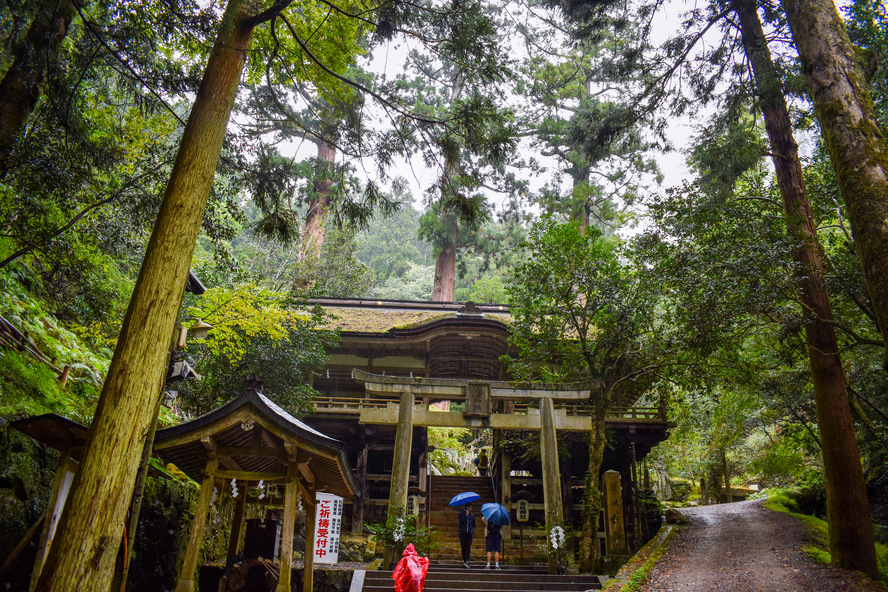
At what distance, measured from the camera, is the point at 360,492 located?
45.2 feet

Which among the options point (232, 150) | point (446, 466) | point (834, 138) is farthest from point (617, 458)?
point (232, 150)

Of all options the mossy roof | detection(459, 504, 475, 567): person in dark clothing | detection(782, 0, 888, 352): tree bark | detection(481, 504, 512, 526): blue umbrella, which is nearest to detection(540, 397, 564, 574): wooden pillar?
detection(481, 504, 512, 526): blue umbrella

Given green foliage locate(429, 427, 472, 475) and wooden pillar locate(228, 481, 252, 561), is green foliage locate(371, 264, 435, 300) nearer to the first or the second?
green foliage locate(429, 427, 472, 475)

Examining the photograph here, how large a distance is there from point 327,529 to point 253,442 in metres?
4.11

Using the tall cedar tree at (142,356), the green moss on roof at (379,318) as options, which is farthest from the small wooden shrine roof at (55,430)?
the green moss on roof at (379,318)

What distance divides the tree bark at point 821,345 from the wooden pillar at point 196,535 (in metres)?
8.49

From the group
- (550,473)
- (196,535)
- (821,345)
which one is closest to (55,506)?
(196,535)

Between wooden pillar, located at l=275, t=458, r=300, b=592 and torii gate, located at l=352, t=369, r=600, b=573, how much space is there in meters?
3.41

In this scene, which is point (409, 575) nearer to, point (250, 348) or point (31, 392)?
point (31, 392)

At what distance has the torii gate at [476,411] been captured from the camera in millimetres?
10289

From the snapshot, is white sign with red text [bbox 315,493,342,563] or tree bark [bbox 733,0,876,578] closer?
A: tree bark [bbox 733,0,876,578]

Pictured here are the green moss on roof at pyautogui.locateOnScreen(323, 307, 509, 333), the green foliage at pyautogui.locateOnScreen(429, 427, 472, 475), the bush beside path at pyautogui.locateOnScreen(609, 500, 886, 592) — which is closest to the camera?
the bush beside path at pyautogui.locateOnScreen(609, 500, 886, 592)

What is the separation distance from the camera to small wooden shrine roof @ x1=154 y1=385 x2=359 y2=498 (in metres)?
6.46

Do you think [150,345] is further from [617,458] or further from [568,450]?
[617,458]
